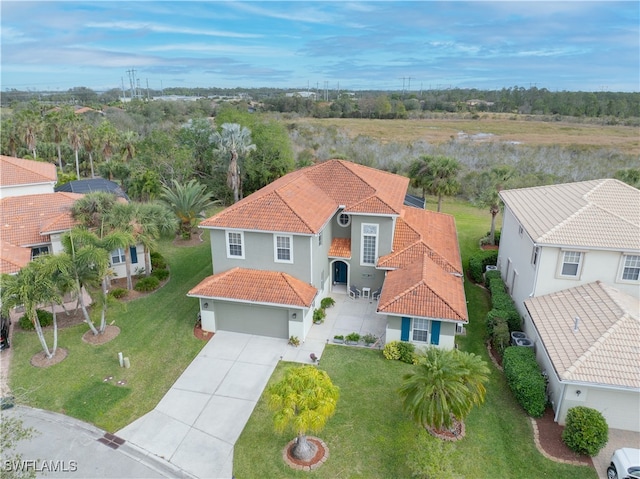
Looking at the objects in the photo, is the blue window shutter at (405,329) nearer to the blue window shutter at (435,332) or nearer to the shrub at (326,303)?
the blue window shutter at (435,332)

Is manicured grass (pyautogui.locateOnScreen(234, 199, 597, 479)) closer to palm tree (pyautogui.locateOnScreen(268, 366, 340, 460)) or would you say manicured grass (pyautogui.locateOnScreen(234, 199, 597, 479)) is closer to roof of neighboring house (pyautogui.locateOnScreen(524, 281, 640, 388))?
palm tree (pyautogui.locateOnScreen(268, 366, 340, 460))

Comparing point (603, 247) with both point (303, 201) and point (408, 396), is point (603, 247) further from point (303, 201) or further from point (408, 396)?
point (303, 201)

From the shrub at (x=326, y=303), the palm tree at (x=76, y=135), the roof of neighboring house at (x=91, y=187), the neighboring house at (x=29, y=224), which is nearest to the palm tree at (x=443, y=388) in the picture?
the shrub at (x=326, y=303)

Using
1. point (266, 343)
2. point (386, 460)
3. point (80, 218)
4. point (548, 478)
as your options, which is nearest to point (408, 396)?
point (386, 460)

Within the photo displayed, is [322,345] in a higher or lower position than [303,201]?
lower

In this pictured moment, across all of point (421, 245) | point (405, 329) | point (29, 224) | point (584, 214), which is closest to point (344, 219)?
point (421, 245)

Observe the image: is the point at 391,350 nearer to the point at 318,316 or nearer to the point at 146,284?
the point at 318,316

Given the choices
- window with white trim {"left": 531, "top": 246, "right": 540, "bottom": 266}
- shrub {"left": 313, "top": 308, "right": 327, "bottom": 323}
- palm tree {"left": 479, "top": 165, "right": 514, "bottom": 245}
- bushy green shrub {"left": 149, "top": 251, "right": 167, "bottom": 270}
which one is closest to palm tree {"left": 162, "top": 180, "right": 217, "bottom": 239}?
bushy green shrub {"left": 149, "top": 251, "right": 167, "bottom": 270}
